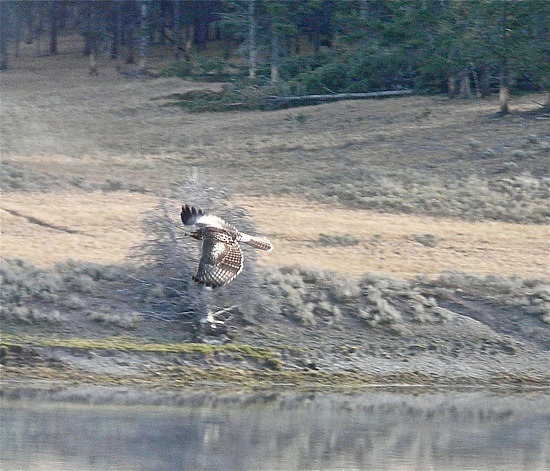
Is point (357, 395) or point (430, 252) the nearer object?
point (357, 395)

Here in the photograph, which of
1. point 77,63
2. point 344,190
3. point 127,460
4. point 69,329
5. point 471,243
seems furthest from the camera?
point 77,63

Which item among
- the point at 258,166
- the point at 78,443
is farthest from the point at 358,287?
the point at 258,166

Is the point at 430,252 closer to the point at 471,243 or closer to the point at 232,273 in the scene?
the point at 471,243

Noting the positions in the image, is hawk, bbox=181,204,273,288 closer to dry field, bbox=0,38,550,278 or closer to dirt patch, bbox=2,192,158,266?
dry field, bbox=0,38,550,278

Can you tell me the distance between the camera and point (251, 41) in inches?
1554

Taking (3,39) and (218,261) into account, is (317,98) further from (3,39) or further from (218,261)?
(218,261)

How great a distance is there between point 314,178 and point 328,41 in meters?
21.1

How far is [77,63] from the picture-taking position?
50125 millimetres

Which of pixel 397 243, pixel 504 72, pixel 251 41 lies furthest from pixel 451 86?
pixel 397 243

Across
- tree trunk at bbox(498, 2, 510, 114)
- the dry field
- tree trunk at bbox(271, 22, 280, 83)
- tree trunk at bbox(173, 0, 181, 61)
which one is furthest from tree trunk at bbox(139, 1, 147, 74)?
tree trunk at bbox(498, 2, 510, 114)

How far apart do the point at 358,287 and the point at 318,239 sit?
376 centimetres

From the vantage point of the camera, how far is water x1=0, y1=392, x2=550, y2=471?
961cm

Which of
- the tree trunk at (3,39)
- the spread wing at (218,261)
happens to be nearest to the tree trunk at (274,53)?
the tree trunk at (3,39)

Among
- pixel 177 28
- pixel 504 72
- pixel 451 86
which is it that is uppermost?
pixel 504 72
